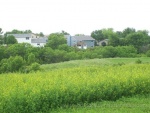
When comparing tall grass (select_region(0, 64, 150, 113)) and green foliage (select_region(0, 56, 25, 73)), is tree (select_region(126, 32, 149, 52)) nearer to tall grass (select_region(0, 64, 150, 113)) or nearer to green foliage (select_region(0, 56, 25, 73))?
green foliage (select_region(0, 56, 25, 73))

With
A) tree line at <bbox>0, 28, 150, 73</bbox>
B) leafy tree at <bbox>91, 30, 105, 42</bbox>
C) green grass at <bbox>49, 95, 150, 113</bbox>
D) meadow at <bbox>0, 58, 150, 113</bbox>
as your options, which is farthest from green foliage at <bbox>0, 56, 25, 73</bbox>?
leafy tree at <bbox>91, 30, 105, 42</bbox>

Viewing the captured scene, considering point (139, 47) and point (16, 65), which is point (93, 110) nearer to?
point (16, 65)

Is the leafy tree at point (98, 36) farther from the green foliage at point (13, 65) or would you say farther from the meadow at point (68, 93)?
the meadow at point (68, 93)

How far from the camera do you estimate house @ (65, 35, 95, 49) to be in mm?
67637

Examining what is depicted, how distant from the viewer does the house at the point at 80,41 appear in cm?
6764

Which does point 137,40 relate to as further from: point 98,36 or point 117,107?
point 117,107

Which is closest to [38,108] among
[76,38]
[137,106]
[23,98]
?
[23,98]

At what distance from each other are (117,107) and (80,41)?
59153 millimetres

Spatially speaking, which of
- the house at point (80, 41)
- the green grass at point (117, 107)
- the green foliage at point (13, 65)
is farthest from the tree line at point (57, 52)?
the green grass at point (117, 107)

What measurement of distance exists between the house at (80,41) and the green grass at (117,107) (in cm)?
5601

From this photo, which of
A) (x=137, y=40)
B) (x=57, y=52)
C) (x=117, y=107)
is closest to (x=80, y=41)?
(x=137, y=40)

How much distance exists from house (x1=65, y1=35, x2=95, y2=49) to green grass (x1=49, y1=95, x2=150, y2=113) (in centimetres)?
5601

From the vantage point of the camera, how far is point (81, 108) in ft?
31.3

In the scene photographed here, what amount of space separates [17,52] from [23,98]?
32755 millimetres
